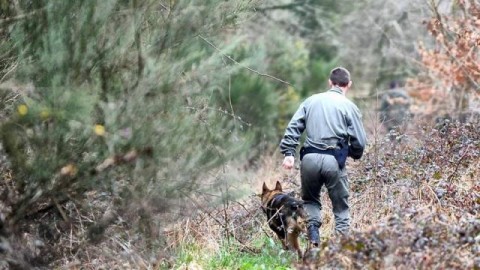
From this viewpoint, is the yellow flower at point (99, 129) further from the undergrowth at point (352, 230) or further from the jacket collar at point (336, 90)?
the jacket collar at point (336, 90)

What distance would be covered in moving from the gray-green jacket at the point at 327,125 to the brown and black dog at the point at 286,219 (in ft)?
2.07

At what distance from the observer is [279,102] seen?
26.0m

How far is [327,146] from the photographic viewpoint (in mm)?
8766

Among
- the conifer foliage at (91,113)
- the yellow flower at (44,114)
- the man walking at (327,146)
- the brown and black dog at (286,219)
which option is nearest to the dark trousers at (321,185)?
the man walking at (327,146)

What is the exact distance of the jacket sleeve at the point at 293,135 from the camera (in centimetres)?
888

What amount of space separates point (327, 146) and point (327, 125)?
213mm

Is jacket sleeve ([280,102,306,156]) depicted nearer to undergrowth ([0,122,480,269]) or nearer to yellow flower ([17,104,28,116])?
undergrowth ([0,122,480,269])

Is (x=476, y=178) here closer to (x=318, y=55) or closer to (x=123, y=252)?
(x=123, y=252)

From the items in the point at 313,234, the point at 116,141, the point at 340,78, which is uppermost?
the point at 340,78

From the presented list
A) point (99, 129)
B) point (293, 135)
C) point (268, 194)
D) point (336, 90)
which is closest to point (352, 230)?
point (99, 129)

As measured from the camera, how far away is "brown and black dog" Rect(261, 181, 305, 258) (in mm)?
8984

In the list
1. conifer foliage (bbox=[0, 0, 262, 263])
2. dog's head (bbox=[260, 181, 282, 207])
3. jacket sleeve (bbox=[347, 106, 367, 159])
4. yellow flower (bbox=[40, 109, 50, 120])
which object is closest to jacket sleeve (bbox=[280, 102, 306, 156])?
jacket sleeve (bbox=[347, 106, 367, 159])

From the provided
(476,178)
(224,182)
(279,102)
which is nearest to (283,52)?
(279,102)

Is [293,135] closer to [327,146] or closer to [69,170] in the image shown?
[327,146]
